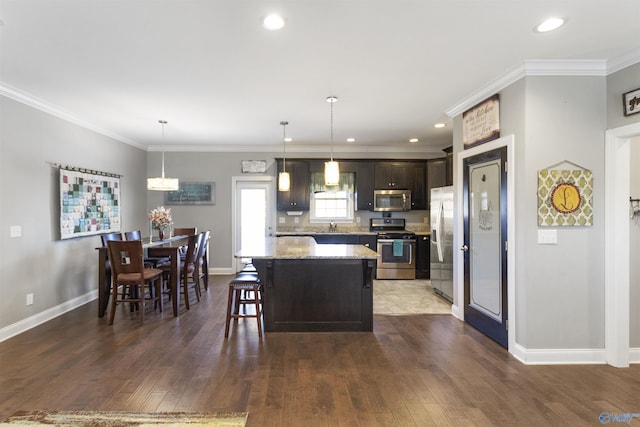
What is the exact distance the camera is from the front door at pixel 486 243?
10.5ft

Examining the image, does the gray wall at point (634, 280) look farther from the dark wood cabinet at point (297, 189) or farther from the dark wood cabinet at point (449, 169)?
the dark wood cabinet at point (297, 189)

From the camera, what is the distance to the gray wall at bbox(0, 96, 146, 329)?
348 cm

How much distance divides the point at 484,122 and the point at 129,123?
4742 millimetres

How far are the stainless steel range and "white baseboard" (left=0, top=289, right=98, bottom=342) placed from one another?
477cm

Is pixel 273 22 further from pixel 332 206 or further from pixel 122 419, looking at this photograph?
pixel 332 206

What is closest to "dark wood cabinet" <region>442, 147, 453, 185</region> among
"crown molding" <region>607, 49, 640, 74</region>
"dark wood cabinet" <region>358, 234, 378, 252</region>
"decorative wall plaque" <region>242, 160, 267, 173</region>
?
"dark wood cabinet" <region>358, 234, 378, 252</region>

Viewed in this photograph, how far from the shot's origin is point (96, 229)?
4902 mm

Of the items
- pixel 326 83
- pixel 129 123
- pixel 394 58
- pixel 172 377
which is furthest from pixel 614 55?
pixel 129 123

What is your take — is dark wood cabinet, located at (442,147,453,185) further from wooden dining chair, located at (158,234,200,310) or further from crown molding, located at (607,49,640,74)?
wooden dining chair, located at (158,234,200,310)

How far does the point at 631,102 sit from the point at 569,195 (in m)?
0.85

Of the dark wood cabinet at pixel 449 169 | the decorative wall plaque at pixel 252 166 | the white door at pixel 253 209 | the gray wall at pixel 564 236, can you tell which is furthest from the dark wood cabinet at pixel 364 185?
the gray wall at pixel 564 236

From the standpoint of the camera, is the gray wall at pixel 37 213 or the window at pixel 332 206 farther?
the window at pixel 332 206

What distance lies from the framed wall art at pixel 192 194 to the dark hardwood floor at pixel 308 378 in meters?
3.22

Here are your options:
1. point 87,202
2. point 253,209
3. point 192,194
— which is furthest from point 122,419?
point 192,194
